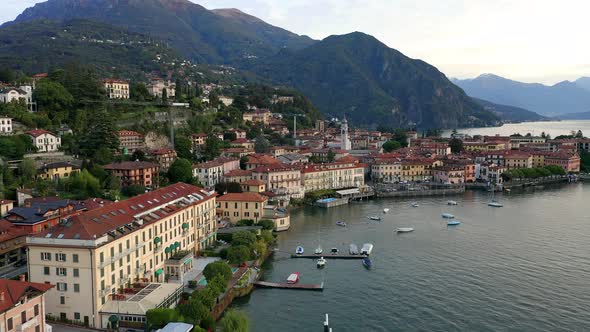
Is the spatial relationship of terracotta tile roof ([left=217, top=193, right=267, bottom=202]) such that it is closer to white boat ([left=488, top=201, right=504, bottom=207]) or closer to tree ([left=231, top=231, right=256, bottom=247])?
tree ([left=231, top=231, right=256, bottom=247])

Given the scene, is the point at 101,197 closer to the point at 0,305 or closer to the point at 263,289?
the point at 263,289

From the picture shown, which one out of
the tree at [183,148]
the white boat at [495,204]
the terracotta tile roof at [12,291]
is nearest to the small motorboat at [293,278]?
the terracotta tile roof at [12,291]

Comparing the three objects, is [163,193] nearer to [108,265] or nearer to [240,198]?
[108,265]

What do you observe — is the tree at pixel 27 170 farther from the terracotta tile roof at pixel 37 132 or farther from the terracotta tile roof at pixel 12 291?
the terracotta tile roof at pixel 12 291

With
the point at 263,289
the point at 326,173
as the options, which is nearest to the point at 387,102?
the point at 326,173

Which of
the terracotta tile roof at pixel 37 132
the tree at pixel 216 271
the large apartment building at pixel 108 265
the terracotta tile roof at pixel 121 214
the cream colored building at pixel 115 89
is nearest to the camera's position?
the large apartment building at pixel 108 265

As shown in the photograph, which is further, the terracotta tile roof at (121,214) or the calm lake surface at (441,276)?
the calm lake surface at (441,276)
